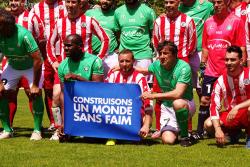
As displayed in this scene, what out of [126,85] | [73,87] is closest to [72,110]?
[73,87]

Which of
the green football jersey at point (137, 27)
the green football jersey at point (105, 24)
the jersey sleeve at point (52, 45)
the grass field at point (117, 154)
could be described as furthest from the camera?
the green football jersey at point (105, 24)

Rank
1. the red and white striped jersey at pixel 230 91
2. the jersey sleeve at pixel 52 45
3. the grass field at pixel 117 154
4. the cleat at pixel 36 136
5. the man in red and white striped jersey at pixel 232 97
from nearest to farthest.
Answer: the grass field at pixel 117 154, the man in red and white striped jersey at pixel 232 97, the red and white striped jersey at pixel 230 91, the cleat at pixel 36 136, the jersey sleeve at pixel 52 45

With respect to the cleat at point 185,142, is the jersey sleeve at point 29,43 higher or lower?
higher

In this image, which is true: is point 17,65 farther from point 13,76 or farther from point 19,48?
point 19,48

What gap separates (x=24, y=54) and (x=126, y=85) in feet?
5.62

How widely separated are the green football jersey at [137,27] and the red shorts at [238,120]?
1959 mm

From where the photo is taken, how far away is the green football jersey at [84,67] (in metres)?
8.61

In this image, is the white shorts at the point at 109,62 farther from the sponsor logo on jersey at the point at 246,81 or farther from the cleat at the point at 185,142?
the sponsor logo on jersey at the point at 246,81

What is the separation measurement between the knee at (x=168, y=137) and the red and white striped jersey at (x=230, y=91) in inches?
26.9

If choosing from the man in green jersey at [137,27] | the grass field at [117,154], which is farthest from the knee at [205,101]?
the man in green jersey at [137,27]

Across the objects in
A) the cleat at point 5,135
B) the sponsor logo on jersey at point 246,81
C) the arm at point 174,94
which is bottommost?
the cleat at point 5,135

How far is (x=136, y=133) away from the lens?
328 inches

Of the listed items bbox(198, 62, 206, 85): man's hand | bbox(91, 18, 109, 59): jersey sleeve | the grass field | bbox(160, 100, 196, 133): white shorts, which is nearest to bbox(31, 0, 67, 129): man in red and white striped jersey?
bbox(91, 18, 109, 59): jersey sleeve

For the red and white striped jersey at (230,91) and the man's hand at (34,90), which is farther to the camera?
the man's hand at (34,90)
